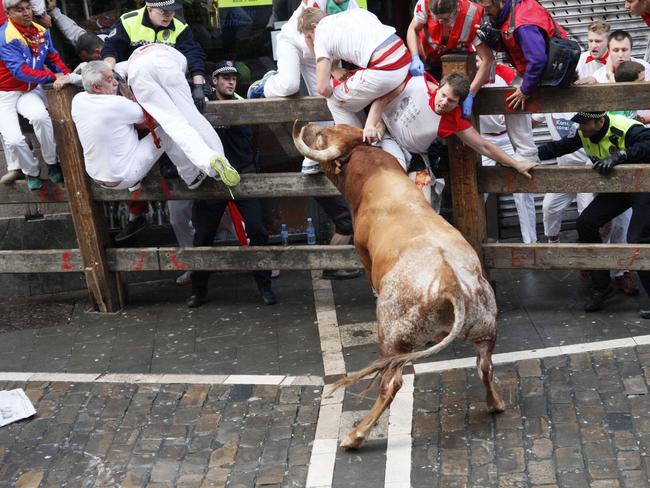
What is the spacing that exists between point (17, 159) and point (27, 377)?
189cm

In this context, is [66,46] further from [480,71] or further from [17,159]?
[480,71]

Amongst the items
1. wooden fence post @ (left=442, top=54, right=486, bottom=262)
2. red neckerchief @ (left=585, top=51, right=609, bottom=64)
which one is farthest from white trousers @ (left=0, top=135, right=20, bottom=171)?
red neckerchief @ (left=585, top=51, right=609, bottom=64)

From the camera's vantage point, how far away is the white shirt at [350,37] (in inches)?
271

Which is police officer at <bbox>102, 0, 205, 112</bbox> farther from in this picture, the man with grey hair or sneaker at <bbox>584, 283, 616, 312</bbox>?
sneaker at <bbox>584, 283, 616, 312</bbox>

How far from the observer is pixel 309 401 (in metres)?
6.60

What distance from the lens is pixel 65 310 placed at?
8.56m

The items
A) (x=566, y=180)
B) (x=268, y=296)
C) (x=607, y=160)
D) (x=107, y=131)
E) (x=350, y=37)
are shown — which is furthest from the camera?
(x=268, y=296)

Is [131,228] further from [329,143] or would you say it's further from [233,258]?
[329,143]

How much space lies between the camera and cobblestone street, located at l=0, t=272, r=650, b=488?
5766 mm

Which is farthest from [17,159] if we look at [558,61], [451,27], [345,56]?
[558,61]

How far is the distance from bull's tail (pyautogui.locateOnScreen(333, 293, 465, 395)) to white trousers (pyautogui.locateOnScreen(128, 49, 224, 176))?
2.38 m

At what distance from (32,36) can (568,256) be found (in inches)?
176

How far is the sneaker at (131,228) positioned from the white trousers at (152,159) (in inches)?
49.0

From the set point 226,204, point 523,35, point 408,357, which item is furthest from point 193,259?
point 523,35
